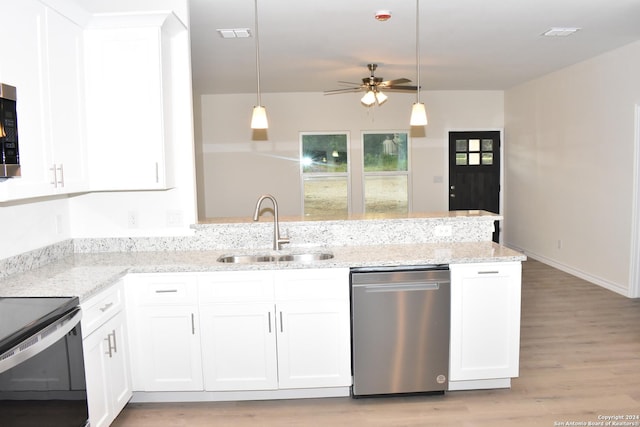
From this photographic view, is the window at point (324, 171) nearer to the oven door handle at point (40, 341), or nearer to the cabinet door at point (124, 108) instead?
the cabinet door at point (124, 108)

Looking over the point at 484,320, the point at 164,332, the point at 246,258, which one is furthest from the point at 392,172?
the point at 164,332

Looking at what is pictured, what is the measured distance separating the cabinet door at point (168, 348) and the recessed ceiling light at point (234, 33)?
7.79 feet

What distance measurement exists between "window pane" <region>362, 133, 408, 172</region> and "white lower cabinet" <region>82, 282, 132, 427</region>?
5488 millimetres

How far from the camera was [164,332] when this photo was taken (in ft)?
9.52

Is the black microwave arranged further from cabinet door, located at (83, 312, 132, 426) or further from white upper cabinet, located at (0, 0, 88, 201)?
cabinet door, located at (83, 312, 132, 426)

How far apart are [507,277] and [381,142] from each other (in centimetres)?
507

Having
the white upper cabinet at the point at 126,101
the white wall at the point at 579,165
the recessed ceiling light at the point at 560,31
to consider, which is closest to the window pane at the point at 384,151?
the white wall at the point at 579,165

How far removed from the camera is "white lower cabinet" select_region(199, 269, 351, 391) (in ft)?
9.43

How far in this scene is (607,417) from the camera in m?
2.75

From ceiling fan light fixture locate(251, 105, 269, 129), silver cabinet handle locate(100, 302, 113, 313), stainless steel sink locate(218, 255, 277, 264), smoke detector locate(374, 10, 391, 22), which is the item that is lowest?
silver cabinet handle locate(100, 302, 113, 313)

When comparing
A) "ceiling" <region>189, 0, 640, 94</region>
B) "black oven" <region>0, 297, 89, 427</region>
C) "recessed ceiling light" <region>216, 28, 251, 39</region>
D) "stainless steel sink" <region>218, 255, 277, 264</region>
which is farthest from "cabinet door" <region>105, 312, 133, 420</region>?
"recessed ceiling light" <region>216, 28, 251, 39</region>

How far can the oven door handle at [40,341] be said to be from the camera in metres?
1.73

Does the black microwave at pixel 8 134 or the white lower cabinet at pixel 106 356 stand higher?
the black microwave at pixel 8 134

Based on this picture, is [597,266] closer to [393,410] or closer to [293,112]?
[393,410]
